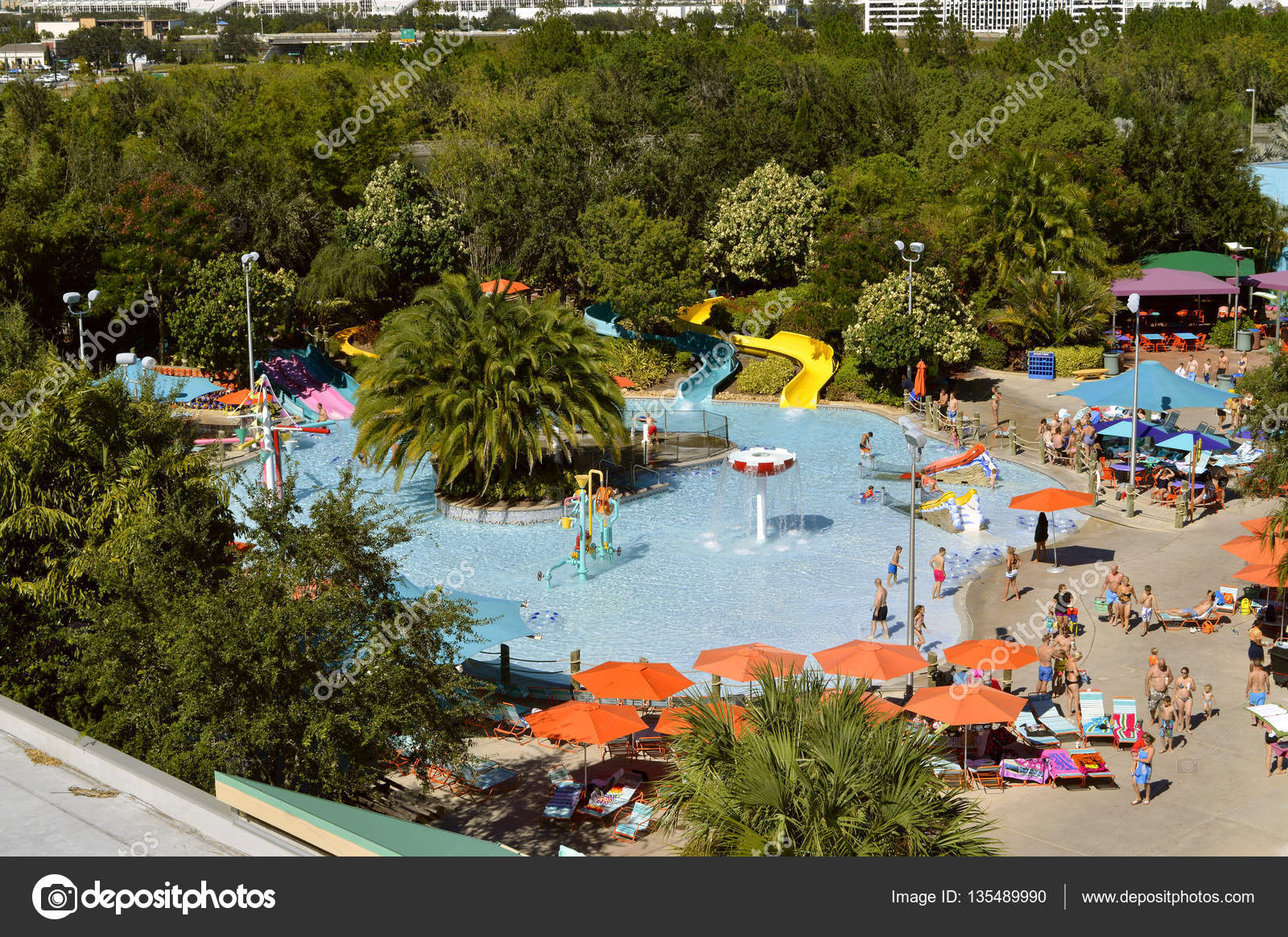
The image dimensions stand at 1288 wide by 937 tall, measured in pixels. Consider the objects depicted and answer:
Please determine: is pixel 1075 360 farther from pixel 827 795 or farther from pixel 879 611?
pixel 827 795

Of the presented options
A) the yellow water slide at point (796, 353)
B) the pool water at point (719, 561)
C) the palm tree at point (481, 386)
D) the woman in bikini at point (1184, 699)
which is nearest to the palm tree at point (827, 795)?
the woman in bikini at point (1184, 699)

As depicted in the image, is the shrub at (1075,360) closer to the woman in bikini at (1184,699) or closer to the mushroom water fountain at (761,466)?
the mushroom water fountain at (761,466)

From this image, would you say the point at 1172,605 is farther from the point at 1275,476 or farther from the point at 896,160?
the point at 896,160

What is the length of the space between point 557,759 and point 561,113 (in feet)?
132

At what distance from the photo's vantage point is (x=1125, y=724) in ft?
71.2

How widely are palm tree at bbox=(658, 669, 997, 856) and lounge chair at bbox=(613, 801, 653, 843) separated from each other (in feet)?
15.0

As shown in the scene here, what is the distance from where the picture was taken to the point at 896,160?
204 ft

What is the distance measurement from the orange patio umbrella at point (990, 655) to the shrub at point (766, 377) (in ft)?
77.7

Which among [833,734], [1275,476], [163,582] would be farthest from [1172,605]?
[163,582]

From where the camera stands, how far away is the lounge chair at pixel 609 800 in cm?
2000

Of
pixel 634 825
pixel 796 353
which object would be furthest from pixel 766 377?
pixel 634 825

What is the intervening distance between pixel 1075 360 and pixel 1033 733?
91.6 feet

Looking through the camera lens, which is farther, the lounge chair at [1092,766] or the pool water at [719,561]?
the pool water at [719,561]

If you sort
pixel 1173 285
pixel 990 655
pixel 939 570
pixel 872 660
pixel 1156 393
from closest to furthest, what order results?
pixel 872 660 → pixel 990 655 → pixel 939 570 → pixel 1156 393 → pixel 1173 285
